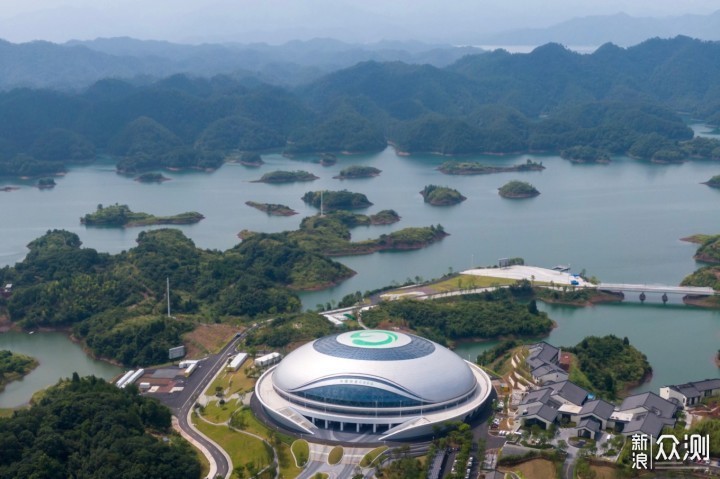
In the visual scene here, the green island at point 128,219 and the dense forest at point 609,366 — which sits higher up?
the dense forest at point 609,366

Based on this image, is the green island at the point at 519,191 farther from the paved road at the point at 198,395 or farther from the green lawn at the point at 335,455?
the green lawn at the point at 335,455

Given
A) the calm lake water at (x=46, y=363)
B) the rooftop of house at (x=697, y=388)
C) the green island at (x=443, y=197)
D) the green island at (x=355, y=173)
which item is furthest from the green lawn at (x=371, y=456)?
the green island at (x=355, y=173)

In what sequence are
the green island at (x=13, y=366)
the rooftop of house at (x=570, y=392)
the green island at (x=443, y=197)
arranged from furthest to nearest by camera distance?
the green island at (x=443, y=197), the green island at (x=13, y=366), the rooftop of house at (x=570, y=392)

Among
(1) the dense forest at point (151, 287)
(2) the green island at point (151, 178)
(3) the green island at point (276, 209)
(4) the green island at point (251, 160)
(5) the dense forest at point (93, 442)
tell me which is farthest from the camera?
(4) the green island at point (251, 160)

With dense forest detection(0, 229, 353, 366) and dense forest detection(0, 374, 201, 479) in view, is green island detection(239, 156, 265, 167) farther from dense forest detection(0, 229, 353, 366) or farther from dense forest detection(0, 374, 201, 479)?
dense forest detection(0, 374, 201, 479)

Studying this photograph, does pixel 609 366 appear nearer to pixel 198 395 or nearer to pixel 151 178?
pixel 198 395

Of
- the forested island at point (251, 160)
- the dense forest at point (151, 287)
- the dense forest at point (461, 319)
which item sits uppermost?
the dense forest at point (461, 319)

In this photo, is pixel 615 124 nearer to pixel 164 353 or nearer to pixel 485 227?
pixel 485 227

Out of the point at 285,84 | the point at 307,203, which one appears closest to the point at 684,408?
the point at 307,203

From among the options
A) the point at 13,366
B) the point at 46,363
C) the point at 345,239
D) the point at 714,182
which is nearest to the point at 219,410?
the point at 13,366
